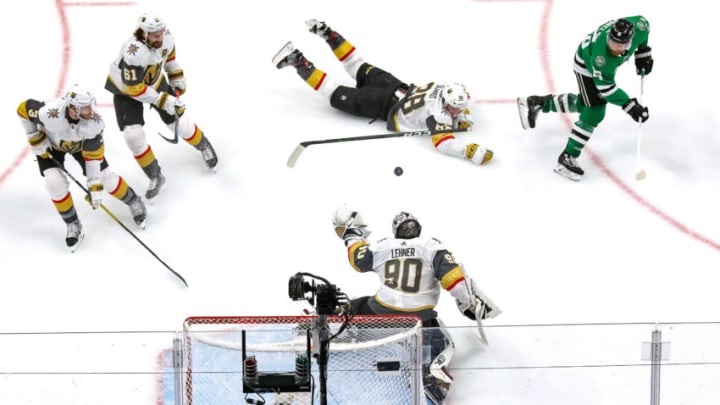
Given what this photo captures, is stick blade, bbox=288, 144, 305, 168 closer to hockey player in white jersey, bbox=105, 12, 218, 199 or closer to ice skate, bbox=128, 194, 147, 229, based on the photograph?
hockey player in white jersey, bbox=105, 12, 218, 199

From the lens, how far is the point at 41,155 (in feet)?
28.9

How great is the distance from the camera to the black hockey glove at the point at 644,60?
9305 mm

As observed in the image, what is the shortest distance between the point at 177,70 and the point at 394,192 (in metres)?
1.32

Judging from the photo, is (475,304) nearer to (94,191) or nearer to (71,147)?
(94,191)

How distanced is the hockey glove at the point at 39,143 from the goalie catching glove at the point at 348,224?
154 centimetres

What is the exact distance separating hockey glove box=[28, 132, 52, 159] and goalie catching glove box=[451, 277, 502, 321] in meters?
2.24

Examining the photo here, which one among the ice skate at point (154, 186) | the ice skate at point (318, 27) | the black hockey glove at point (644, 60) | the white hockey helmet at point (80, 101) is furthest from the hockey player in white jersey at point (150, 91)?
the black hockey glove at point (644, 60)

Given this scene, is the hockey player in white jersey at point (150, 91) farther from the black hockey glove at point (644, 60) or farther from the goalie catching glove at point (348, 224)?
the black hockey glove at point (644, 60)

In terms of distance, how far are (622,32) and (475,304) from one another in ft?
5.70

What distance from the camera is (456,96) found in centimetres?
937

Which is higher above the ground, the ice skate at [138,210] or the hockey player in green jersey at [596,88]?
the hockey player in green jersey at [596,88]

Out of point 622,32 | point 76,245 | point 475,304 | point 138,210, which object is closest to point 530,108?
point 622,32

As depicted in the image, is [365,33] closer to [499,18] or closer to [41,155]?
[499,18]

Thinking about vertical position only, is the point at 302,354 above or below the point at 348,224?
above
